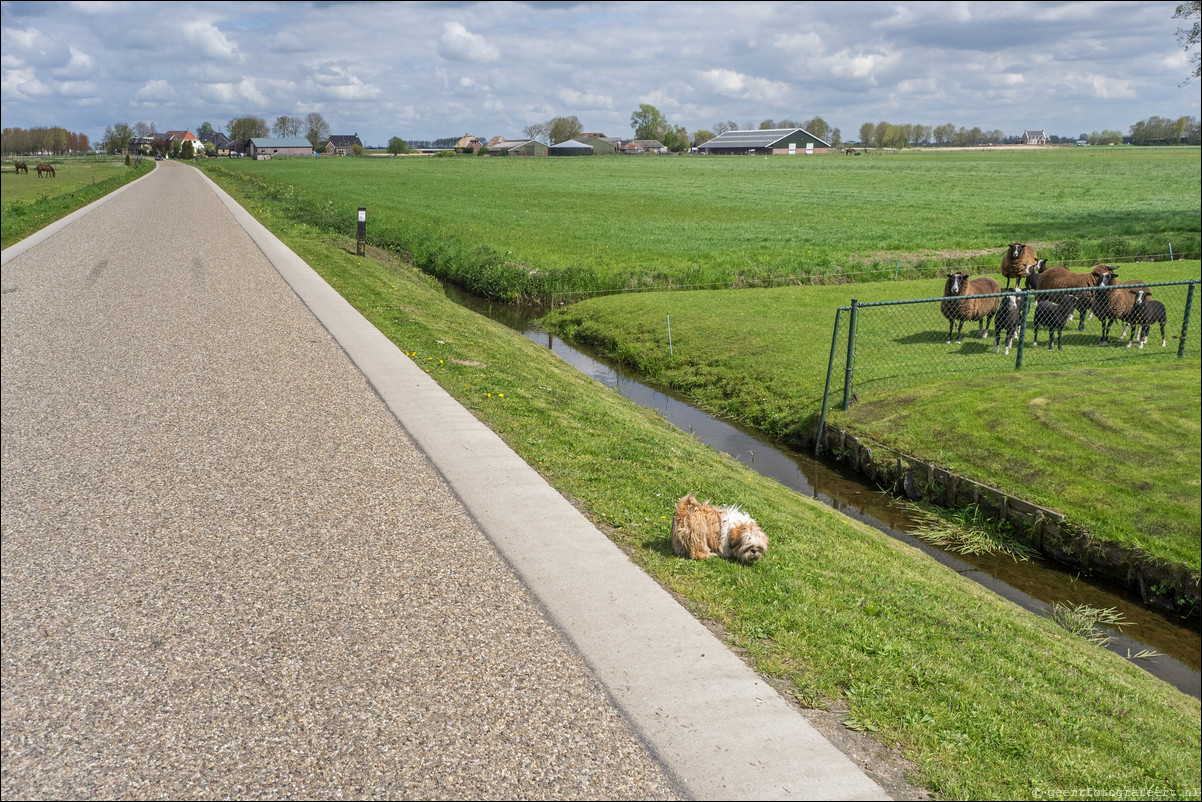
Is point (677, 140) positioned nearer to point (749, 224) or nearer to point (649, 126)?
point (649, 126)

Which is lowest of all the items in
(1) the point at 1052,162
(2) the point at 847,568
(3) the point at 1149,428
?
(2) the point at 847,568

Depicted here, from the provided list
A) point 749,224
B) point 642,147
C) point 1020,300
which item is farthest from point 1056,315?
point 642,147

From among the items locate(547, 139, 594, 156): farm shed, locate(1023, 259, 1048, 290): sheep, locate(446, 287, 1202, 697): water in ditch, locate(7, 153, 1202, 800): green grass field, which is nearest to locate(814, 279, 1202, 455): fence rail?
locate(1023, 259, 1048, 290): sheep

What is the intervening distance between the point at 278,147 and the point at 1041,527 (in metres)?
188

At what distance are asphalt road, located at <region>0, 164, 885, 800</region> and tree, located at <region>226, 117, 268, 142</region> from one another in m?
196

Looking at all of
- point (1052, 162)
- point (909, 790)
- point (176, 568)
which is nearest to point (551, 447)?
point (176, 568)

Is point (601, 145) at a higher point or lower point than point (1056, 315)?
higher

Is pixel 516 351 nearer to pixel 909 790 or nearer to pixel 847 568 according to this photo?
pixel 847 568

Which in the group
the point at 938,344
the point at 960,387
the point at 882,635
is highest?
the point at 960,387

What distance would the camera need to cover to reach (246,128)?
182 metres

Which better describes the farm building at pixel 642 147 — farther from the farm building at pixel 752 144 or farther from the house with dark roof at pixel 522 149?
the farm building at pixel 752 144

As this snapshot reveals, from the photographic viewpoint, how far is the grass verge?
3.72 meters

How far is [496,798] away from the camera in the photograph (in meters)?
3.30

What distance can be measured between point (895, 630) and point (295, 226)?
28.7 meters
